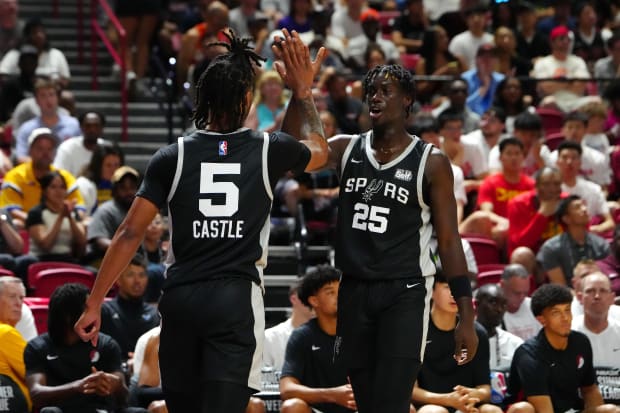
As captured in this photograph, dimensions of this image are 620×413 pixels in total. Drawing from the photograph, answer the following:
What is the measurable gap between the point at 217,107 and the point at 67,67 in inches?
387

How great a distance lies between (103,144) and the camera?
40.0ft

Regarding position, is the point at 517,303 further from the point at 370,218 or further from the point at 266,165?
the point at 266,165

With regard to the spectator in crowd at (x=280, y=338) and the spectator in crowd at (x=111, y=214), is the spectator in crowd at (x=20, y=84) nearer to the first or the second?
the spectator in crowd at (x=111, y=214)

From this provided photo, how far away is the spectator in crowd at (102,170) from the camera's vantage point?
1214 cm

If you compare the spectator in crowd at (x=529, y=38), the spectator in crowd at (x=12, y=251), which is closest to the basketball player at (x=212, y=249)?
the spectator in crowd at (x=12, y=251)

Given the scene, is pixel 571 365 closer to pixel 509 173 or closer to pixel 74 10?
pixel 509 173

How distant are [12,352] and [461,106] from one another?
7000 mm

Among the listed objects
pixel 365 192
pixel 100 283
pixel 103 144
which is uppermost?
pixel 103 144

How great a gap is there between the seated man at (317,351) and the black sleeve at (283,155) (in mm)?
3278

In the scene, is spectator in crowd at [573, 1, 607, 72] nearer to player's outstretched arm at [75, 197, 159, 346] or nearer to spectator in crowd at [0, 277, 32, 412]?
spectator in crowd at [0, 277, 32, 412]

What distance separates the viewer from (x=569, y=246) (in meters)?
11.2

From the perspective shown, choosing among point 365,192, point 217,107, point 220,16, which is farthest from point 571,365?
point 220,16

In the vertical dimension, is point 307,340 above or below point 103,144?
below

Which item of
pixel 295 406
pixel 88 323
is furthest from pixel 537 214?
pixel 88 323
